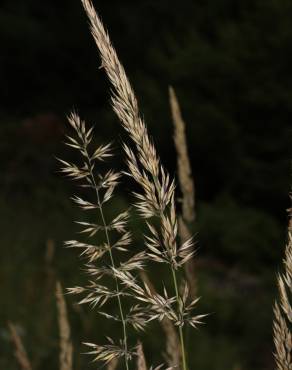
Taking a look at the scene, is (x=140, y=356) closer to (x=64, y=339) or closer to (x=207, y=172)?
(x=64, y=339)

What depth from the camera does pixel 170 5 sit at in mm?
18047

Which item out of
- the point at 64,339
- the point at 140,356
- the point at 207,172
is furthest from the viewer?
the point at 207,172

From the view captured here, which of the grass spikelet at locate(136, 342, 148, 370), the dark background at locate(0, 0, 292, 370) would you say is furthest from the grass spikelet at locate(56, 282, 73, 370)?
the dark background at locate(0, 0, 292, 370)

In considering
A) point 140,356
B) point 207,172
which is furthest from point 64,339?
point 207,172

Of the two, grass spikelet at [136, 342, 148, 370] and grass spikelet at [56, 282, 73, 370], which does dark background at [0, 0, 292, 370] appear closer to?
grass spikelet at [56, 282, 73, 370]

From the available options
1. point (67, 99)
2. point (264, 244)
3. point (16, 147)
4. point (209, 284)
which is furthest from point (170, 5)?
point (209, 284)

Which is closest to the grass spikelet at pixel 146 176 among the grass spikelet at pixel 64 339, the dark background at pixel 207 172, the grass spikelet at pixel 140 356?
the grass spikelet at pixel 140 356

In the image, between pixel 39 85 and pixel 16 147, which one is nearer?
pixel 16 147

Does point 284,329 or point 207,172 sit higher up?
point 284,329

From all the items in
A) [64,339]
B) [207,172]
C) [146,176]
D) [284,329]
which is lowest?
[207,172]

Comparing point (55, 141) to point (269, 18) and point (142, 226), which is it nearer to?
point (269, 18)

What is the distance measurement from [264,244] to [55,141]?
19.8 ft

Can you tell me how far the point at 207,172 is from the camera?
558 inches

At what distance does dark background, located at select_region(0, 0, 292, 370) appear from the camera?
627 centimetres
